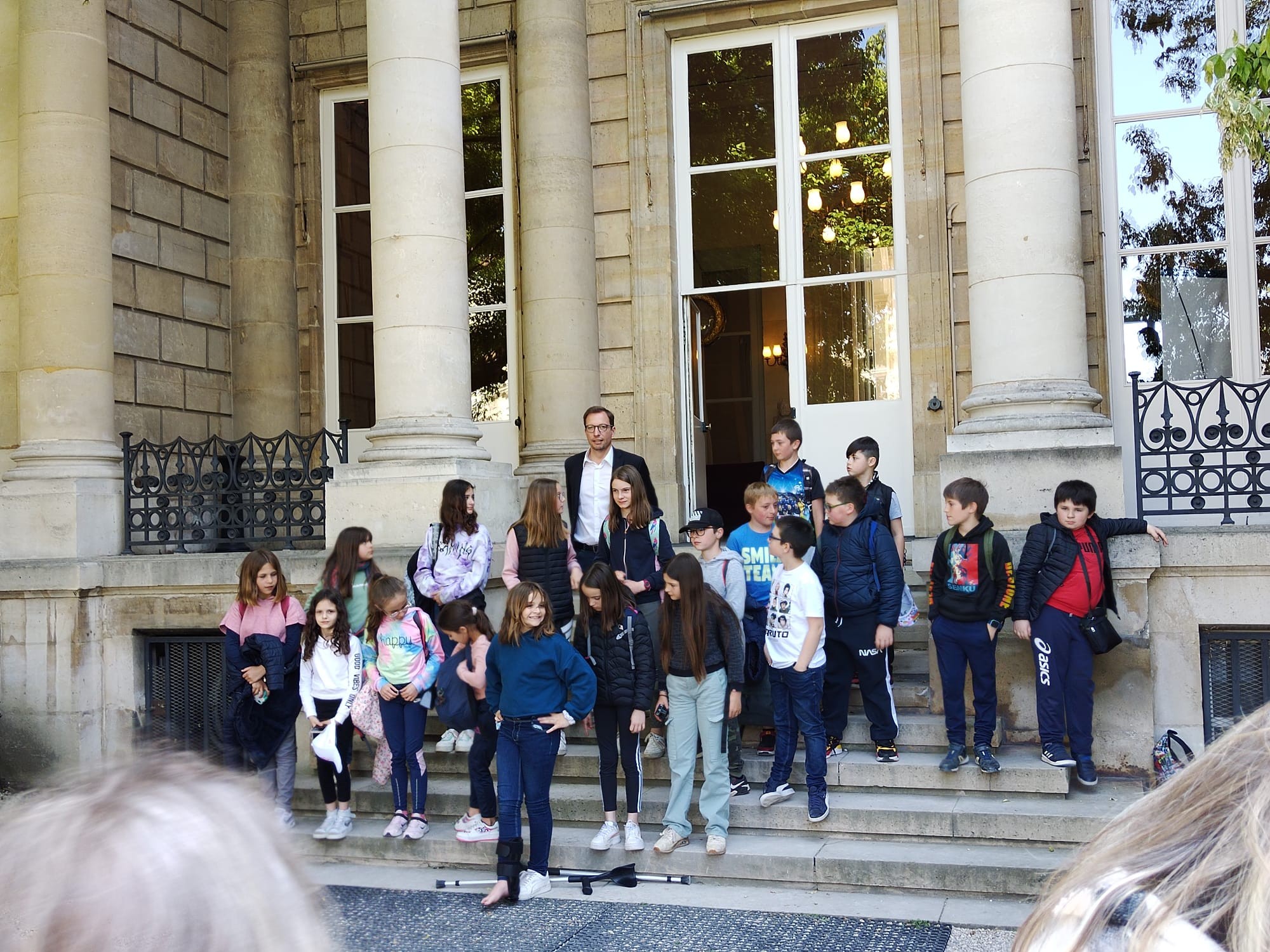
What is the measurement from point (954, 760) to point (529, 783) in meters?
2.58

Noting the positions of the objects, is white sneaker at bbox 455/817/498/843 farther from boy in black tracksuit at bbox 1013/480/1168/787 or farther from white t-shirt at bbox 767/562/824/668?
boy in black tracksuit at bbox 1013/480/1168/787

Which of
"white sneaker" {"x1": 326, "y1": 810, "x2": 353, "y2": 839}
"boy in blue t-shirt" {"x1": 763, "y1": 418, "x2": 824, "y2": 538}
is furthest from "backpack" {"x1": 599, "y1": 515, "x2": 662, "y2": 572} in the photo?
"white sneaker" {"x1": 326, "y1": 810, "x2": 353, "y2": 839}

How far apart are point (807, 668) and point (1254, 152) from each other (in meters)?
4.03

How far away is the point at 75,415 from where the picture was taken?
10.7m

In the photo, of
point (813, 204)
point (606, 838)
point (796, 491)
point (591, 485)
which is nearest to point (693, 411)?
point (813, 204)

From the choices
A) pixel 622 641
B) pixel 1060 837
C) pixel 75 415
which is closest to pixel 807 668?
pixel 622 641

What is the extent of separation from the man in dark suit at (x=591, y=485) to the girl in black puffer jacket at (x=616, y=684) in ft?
4.23

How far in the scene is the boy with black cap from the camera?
7.89 meters

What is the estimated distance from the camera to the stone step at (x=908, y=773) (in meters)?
7.26

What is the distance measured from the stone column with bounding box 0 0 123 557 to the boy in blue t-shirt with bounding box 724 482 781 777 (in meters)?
5.86

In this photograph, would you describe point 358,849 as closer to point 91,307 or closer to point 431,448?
point 431,448

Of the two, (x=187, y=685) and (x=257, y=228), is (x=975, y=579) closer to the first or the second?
(x=187, y=685)

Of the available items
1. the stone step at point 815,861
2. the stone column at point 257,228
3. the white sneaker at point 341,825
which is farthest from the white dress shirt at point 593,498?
the stone column at point 257,228

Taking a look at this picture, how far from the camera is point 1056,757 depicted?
734 cm
